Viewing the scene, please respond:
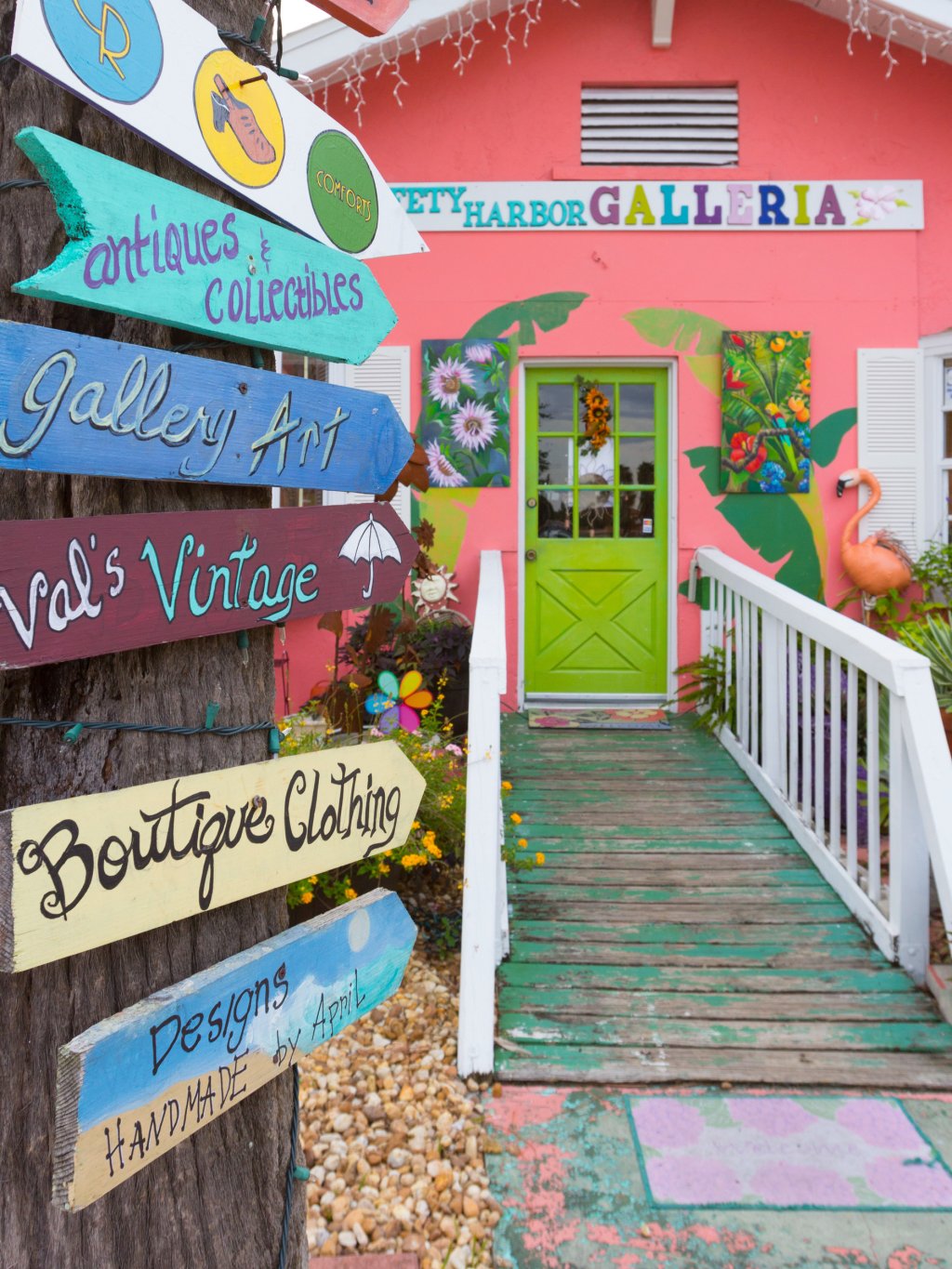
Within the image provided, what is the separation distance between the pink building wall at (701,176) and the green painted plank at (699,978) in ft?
10.2

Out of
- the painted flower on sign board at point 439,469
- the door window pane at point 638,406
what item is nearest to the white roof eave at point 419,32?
the painted flower on sign board at point 439,469

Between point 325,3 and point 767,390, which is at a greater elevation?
point 767,390

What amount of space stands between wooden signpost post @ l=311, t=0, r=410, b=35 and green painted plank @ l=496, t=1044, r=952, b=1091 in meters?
2.46

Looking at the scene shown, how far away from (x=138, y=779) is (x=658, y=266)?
564 centimetres

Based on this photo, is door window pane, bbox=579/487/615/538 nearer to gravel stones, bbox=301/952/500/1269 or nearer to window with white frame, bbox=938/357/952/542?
window with white frame, bbox=938/357/952/542

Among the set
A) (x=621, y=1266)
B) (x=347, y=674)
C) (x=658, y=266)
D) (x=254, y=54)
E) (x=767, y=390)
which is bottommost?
(x=621, y=1266)

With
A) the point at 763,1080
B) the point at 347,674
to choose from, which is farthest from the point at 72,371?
the point at 347,674

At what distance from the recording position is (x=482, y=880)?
2.77 metres

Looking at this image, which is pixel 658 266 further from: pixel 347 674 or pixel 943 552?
pixel 347 674

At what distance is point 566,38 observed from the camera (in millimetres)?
5895

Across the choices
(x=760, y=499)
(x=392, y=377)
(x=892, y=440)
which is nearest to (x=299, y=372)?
(x=392, y=377)

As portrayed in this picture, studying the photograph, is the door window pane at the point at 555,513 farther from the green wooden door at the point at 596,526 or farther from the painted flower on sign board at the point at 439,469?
the painted flower on sign board at the point at 439,469

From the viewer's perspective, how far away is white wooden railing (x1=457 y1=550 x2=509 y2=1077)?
2.65 meters

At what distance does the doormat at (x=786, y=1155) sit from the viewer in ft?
7.16
